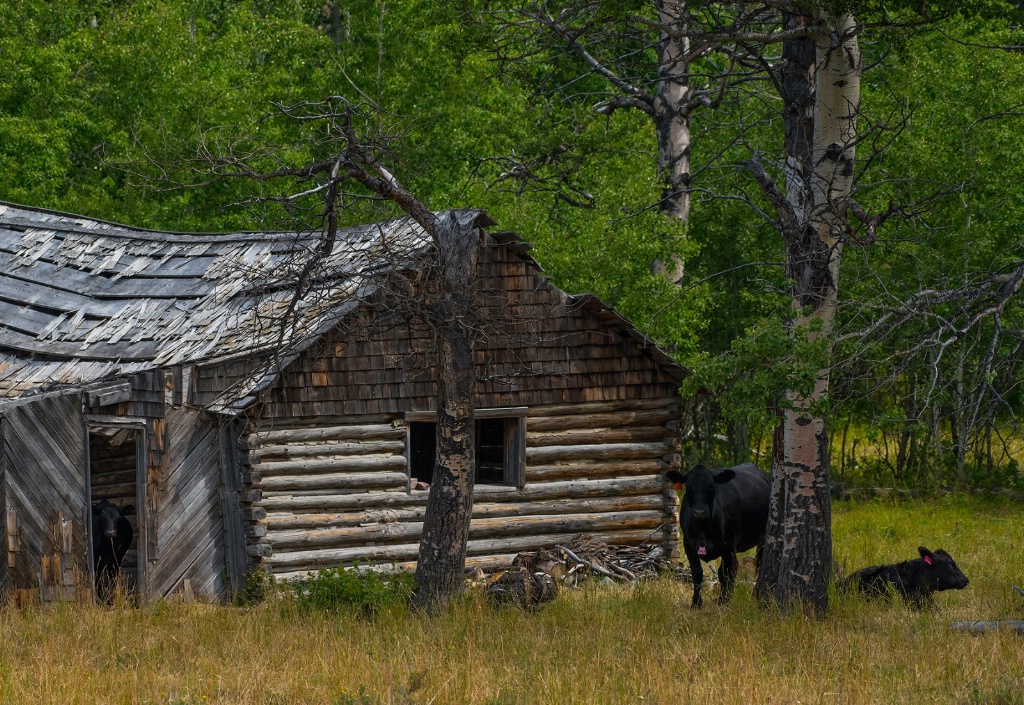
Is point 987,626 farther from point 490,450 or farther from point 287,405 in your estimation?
point 490,450

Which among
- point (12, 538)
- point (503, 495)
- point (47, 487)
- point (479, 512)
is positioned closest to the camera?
point (12, 538)

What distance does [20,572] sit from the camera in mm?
13711

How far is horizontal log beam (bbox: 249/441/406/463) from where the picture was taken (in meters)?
14.8

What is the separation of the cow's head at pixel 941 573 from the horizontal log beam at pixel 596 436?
16.7 ft

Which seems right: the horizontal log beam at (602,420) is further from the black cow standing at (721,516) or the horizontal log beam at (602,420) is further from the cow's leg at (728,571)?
the cow's leg at (728,571)

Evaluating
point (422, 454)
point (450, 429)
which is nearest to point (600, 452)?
point (422, 454)

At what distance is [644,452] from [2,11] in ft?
62.3

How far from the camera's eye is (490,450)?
19.2 metres

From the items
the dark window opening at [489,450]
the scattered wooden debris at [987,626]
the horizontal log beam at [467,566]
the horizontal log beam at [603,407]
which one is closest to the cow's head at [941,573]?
the scattered wooden debris at [987,626]

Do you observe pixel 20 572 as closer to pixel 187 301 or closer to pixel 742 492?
pixel 187 301

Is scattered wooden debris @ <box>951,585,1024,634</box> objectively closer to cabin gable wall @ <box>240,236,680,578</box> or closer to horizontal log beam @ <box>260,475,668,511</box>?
cabin gable wall @ <box>240,236,680,578</box>

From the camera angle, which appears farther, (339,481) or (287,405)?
(339,481)

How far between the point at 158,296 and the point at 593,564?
645cm

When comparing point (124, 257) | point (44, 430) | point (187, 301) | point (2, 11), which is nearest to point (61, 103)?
point (2, 11)
